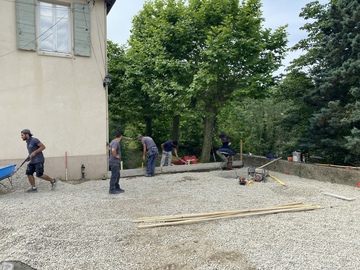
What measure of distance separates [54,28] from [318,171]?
10.7m

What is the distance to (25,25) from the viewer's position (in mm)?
9086

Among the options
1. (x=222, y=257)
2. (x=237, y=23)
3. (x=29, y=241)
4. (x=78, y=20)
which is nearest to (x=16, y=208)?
(x=29, y=241)

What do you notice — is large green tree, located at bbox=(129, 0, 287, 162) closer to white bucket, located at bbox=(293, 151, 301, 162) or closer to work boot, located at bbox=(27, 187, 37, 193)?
white bucket, located at bbox=(293, 151, 301, 162)

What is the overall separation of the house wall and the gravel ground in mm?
1567

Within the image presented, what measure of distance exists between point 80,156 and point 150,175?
2665 millimetres

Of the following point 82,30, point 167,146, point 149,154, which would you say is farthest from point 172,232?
point 82,30

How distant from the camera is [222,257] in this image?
418 cm

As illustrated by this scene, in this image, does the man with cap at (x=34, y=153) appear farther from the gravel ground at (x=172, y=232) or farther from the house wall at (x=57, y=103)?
the house wall at (x=57, y=103)

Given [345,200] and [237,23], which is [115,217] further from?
[237,23]

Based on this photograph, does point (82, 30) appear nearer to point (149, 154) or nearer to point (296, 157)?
point (149, 154)

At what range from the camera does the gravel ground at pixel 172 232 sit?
4.05 m

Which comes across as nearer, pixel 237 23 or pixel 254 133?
pixel 237 23

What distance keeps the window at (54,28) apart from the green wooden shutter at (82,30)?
272 millimetres

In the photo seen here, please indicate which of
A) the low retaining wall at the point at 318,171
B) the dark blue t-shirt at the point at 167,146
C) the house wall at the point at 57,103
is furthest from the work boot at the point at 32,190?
the low retaining wall at the point at 318,171
